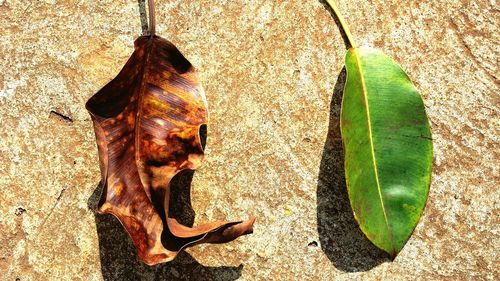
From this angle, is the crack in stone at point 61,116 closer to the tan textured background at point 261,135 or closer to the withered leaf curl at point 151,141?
the tan textured background at point 261,135

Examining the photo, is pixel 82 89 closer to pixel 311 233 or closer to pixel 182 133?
pixel 182 133

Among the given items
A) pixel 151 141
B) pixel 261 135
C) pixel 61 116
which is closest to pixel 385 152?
pixel 261 135

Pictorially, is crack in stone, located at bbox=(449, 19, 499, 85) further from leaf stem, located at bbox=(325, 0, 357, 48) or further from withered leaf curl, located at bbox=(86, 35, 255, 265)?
withered leaf curl, located at bbox=(86, 35, 255, 265)

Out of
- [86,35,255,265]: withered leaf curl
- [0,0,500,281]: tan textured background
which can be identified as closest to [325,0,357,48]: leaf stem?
[0,0,500,281]: tan textured background

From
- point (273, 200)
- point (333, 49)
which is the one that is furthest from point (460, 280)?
point (333, 49)

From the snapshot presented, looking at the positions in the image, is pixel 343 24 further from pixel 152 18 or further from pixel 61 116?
pixel 61 116

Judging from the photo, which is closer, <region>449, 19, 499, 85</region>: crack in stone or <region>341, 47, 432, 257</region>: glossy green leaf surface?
<region>341, 47, 432, 257</region>: glossy green leaf surface

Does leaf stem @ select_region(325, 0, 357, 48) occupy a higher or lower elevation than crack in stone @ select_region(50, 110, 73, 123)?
higher
